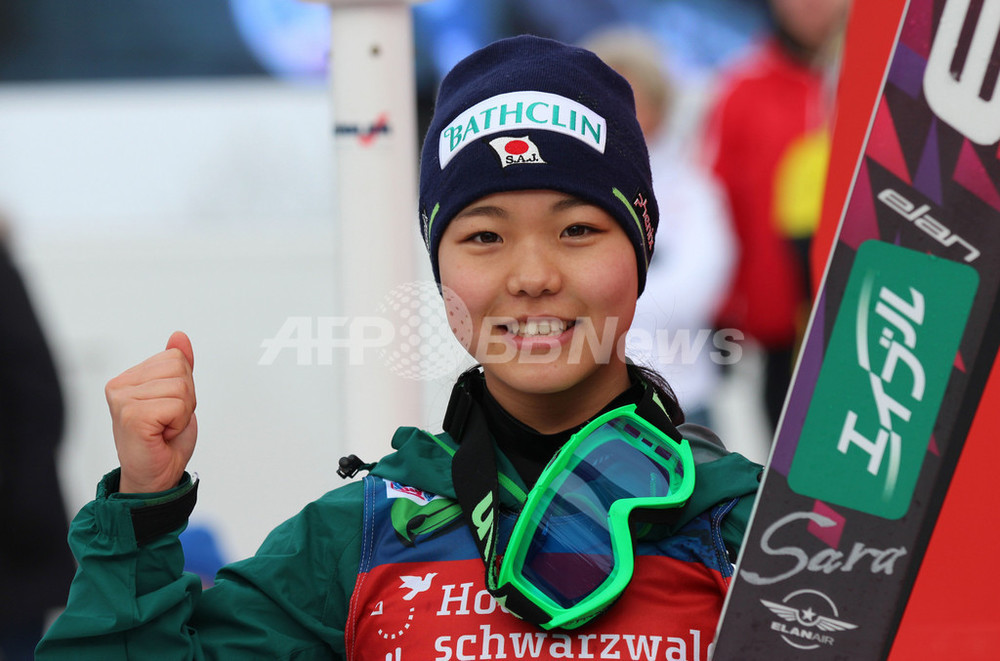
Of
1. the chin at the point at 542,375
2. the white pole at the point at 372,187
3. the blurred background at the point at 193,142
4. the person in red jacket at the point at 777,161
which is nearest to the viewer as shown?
the chin at the point at 542,375

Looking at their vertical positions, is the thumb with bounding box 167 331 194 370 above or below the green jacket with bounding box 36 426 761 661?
above

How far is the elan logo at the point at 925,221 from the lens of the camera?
1.54 meters

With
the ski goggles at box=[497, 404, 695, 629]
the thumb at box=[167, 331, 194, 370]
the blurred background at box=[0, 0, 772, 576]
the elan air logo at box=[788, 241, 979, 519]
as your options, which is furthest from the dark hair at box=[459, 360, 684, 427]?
the blurred background at box=[0, 0, 772, 576]

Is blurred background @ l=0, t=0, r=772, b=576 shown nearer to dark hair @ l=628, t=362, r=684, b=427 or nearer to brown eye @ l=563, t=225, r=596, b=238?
dark hair @ l=628, t=362, r=684, b=427

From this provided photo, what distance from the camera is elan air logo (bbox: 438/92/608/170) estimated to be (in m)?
1.76

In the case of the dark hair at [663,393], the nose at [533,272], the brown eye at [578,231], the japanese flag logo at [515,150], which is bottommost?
the dark hair at [663,393]

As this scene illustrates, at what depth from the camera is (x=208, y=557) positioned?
3.32 metres

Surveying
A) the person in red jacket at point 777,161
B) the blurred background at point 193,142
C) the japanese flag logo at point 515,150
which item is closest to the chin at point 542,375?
the japanese flag logo at point 515,150

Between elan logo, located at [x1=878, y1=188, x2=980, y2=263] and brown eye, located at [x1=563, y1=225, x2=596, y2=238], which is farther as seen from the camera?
brown eye, located at [x1=563, y1=225, x2=596, y2=238]

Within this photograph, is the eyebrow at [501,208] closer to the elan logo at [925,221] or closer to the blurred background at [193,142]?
the elan logo at [925,221]

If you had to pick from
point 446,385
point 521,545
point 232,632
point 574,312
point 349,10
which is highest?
point 349,10

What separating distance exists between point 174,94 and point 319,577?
372cm

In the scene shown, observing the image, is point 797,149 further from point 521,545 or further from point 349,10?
point 521,545

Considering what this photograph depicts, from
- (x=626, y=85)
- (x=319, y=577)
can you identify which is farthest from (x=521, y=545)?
(x=626, y=85)
